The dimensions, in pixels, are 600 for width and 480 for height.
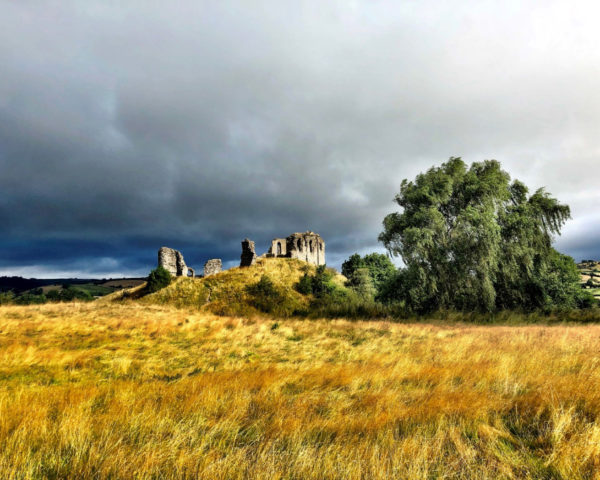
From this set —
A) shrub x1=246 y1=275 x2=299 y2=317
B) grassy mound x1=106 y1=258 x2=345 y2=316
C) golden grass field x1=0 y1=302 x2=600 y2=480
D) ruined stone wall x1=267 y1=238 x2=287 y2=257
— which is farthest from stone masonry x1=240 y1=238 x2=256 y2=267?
golden grass field x1=0 y1=302 x2=600 y2=480

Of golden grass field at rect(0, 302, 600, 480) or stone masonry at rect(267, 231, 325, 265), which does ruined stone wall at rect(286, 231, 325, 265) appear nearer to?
stone masonry at rect(267, 231, 325, 265)

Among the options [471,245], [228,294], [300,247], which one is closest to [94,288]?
[300,247]

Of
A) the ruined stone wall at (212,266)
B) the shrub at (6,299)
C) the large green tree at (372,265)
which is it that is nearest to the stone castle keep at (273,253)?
the ruined stone wall at (212,266)

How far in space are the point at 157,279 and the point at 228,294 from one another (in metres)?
9.52

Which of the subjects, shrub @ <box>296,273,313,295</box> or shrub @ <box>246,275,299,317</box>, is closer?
shrub @ <box>246,275,299,317</box>

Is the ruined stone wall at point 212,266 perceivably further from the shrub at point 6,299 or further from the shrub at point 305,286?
the shrub at point 6,299

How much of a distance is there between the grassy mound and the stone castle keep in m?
3.46

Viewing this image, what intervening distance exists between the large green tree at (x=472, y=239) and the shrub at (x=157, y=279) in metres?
28.3

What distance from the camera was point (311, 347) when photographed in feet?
28.4

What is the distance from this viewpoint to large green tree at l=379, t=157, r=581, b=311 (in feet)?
50.9

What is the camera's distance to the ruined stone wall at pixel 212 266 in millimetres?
41531

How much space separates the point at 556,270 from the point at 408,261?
51.6ft

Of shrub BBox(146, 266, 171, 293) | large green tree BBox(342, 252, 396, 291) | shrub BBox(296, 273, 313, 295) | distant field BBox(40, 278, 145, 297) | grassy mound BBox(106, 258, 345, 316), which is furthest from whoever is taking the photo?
distant field BBox(40, 278, 145, 297)

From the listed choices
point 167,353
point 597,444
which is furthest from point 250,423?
point 167,353
